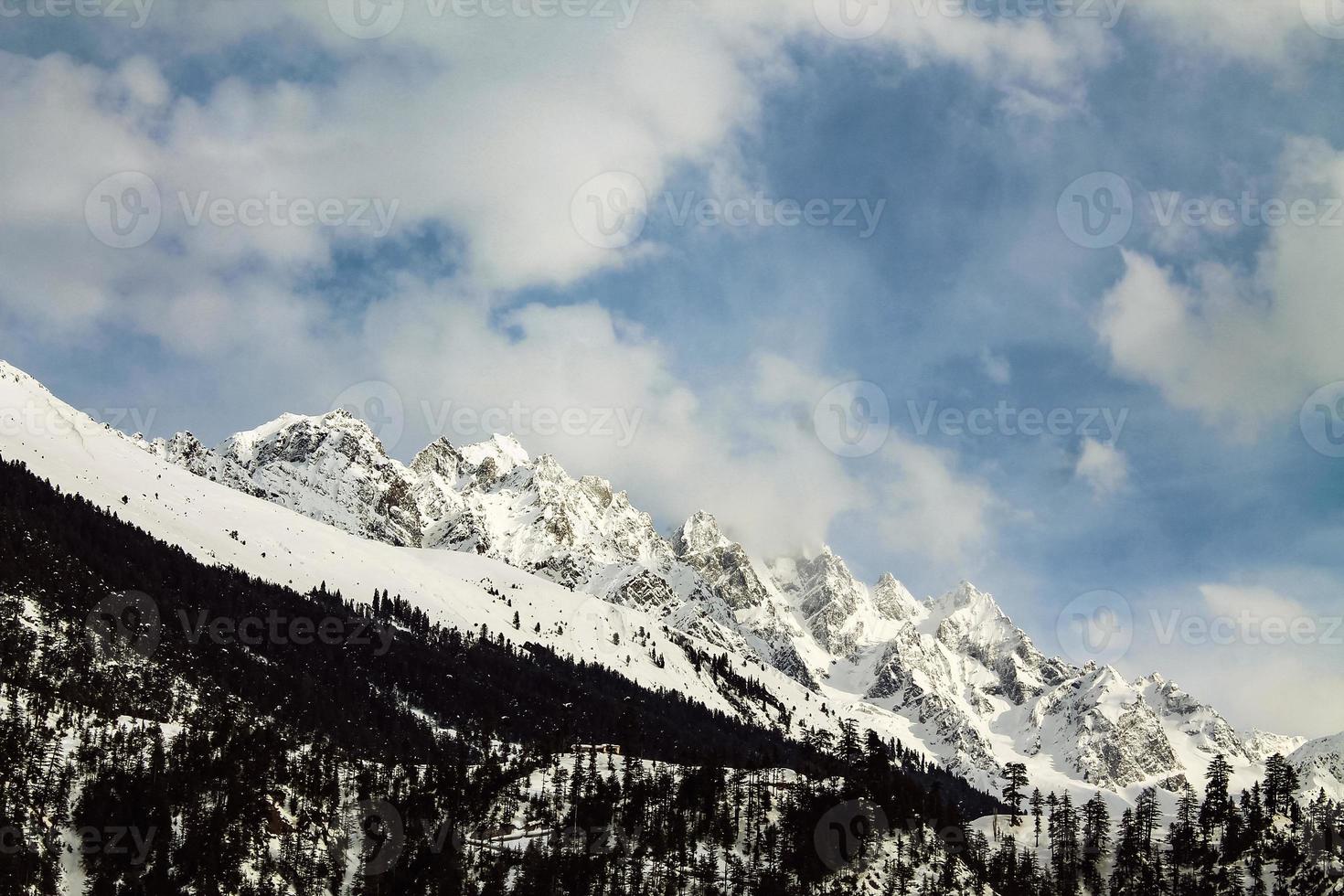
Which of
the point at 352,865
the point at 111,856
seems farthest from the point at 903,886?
the point at 111,856

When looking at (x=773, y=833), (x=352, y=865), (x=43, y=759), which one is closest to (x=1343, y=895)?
(x=773, y=833)

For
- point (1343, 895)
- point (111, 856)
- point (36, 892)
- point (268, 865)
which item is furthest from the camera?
point (1343, 895)

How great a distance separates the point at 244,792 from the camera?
19300 cm

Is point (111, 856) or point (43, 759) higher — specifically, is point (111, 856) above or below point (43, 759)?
below

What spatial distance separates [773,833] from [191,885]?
9727 centimetres

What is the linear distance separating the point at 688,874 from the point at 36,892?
98423 mm

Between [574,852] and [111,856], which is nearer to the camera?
[111,856]

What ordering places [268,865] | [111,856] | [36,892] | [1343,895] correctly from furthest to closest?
[1343,895] → [268,865] → [111,856] → [36,892]

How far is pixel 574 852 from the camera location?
193 metres

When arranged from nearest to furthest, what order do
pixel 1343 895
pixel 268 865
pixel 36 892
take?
1. pixel 36 892
2. pixel 268 865
3. pixel 1343 895

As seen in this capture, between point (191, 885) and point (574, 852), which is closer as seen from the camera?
point (191, 885)

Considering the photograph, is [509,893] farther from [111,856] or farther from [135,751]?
[135,751]

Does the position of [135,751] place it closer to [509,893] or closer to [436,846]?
[436,846]

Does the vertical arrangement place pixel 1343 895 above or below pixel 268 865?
Result: above
